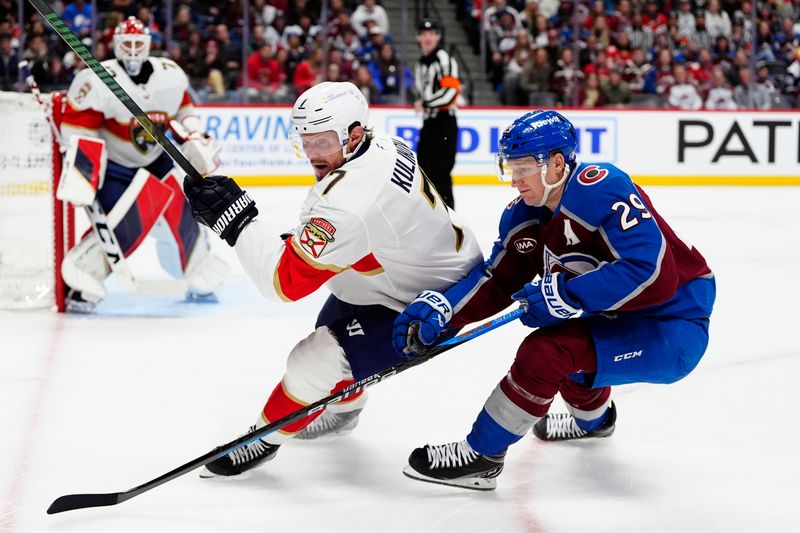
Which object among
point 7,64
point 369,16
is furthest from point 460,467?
point 369,16

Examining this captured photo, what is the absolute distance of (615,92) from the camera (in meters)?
9.37

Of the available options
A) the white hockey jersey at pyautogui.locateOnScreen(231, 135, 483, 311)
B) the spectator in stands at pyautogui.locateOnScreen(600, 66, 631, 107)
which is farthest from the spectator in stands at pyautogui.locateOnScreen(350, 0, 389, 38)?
the white hockey jersey at pyautogui.locateOnScreen(231, 135, 483, 311)

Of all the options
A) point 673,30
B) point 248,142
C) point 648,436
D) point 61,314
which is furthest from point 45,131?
point 673,30

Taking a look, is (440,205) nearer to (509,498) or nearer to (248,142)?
(509,498)

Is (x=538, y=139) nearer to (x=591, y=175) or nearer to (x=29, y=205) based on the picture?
(x=591, y=175)

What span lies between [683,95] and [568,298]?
7613 mm

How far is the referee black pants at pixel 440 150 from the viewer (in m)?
6.43

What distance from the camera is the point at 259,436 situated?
2428 millimetres

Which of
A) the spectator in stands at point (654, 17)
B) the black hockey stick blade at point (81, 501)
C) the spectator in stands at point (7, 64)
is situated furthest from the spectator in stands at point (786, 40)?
the black hockey stick blade at point (81, 501)

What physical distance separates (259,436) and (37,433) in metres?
0.76

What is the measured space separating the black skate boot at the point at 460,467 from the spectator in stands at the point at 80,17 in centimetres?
715

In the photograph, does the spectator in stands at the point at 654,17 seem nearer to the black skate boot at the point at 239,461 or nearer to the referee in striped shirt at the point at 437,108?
the referee in striped shirt at the point at 437,108

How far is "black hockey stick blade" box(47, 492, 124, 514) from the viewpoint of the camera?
2.28 m

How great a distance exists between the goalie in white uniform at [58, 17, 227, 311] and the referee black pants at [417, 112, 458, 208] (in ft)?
6.80
